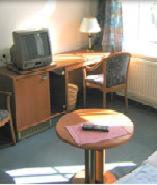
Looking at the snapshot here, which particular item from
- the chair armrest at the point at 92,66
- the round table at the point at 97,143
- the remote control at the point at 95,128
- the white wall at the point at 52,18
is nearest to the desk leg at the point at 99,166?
the round table at the point at 97,143

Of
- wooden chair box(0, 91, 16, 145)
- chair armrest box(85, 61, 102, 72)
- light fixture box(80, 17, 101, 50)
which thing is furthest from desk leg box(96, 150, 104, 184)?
light fixture box(80, 17, 101, 50)

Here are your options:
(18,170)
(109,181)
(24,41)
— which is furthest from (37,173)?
(24,41)

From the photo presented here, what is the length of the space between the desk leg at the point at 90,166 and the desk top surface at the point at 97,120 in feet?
0.77

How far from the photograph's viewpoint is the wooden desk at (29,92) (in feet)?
→ 10.6

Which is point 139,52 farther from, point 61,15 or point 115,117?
point 115,117

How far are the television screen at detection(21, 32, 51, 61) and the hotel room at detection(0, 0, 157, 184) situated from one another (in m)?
0.01

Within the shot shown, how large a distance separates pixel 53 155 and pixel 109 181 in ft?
2.22

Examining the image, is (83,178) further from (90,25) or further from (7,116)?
(90,25)

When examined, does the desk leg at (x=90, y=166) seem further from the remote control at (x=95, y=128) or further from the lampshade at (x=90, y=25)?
the lampshade at (x=90, y=25)

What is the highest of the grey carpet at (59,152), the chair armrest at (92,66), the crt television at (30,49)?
the crt television at (30,49)

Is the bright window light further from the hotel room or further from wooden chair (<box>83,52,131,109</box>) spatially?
wooden chair (<box>83,52,131,109</box>)

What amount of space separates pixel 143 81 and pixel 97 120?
1629 millimetres

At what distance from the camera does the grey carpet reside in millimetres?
2928

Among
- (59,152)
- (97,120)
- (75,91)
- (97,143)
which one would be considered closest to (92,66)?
(75,91)
